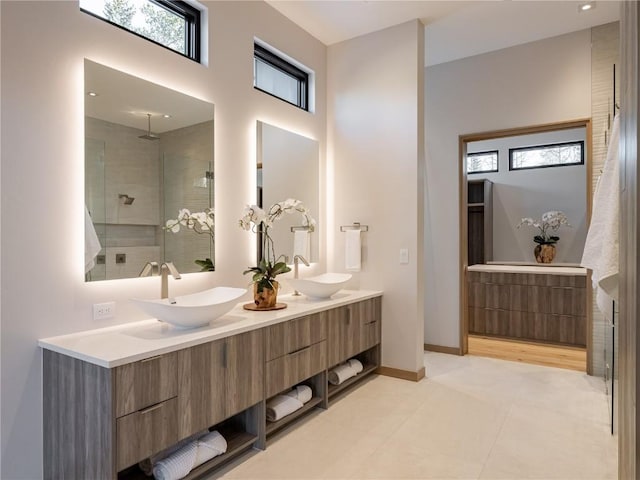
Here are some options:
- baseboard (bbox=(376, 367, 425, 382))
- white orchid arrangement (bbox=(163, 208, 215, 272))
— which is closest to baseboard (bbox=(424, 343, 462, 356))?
baseboard (bbox=(376, 367, 425, 382))

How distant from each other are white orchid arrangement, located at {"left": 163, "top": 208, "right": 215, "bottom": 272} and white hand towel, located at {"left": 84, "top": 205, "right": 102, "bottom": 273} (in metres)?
0.46

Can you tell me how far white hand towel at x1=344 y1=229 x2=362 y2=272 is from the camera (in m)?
3.75

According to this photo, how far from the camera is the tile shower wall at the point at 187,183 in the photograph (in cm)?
253

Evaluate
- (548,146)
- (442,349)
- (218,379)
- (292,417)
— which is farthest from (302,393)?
(548,146)

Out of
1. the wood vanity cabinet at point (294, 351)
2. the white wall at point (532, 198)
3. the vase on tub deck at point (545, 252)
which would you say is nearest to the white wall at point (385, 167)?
the wood vanity cabinet at point (294, 351)

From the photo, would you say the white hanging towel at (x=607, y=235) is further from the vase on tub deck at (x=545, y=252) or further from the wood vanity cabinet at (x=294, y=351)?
the vase on tub deck at (x=545, y=252)

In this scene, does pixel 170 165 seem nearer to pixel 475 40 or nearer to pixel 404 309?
pixel 404 309

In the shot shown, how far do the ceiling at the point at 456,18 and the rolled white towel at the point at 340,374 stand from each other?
3007mm

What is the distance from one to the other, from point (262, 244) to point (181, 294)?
0.83 meters

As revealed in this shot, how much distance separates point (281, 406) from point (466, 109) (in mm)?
3569

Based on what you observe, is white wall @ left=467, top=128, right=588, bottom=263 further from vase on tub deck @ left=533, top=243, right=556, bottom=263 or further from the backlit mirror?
the backlit mirror

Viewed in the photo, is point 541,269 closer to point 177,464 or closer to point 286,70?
point 286,70

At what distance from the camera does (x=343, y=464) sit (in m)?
2.22

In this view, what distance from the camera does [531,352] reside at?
14.6 ft
